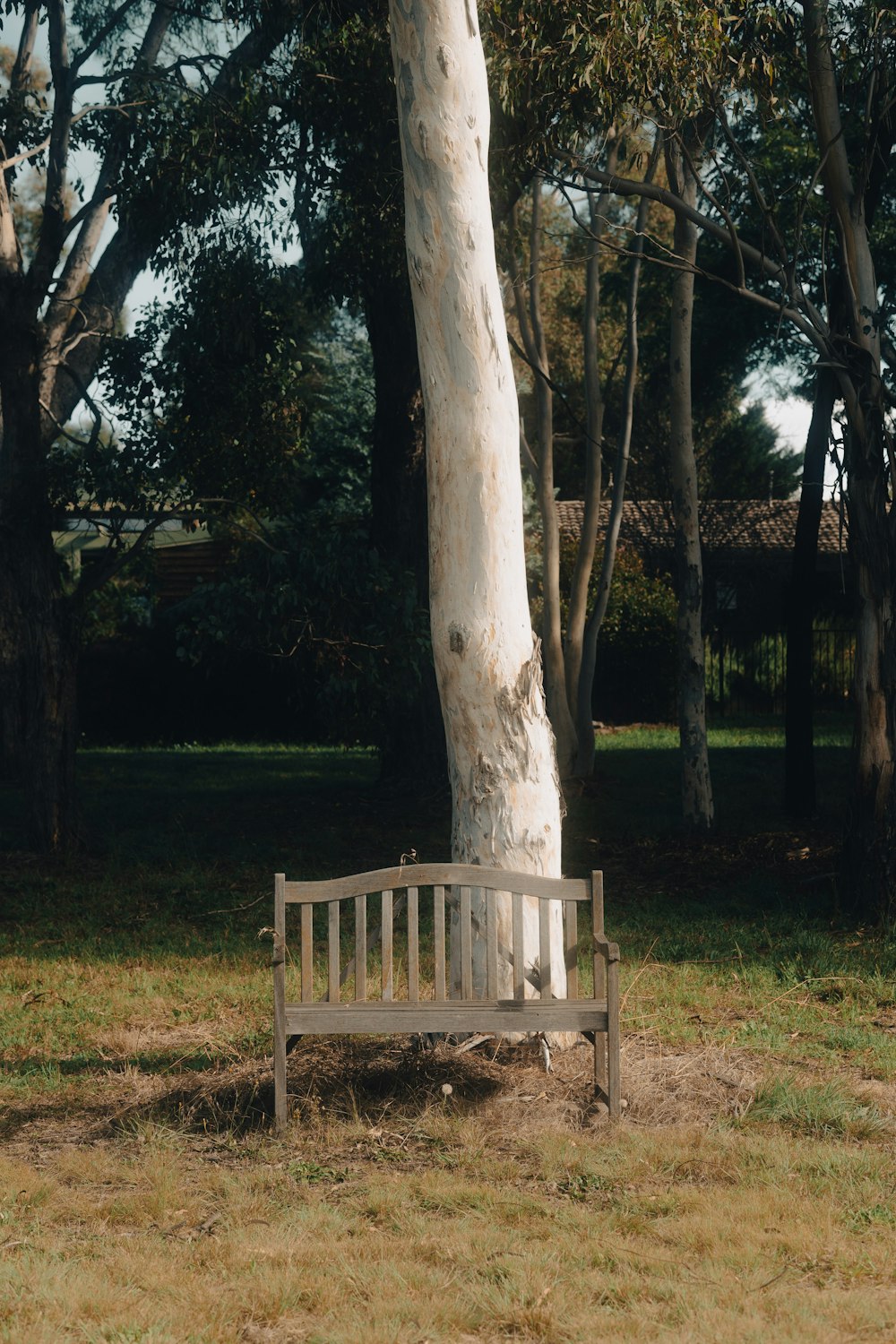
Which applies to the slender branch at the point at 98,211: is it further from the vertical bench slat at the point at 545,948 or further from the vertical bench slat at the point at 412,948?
the vertical bench slat at the point at 545,948

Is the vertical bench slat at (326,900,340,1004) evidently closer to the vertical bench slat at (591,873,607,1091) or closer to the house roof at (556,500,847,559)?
the vertical bench slat at (591,873,607,1091)

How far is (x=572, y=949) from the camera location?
19.9ft

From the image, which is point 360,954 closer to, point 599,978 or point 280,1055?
point 280,1055

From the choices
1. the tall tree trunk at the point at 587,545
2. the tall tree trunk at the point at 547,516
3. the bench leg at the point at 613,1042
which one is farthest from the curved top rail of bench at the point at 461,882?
the tall tree trunk at the point at 587,545

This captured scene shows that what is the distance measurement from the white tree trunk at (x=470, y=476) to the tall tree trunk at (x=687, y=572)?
6.92 metres

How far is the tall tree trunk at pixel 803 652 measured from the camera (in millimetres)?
13820

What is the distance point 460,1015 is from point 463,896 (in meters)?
0.53

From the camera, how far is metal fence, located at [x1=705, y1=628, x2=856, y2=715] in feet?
86.6

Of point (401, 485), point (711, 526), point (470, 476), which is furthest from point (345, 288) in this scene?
point (711, 526)

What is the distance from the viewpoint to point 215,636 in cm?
1118

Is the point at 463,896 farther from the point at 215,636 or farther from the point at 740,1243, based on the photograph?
the point at 215,636

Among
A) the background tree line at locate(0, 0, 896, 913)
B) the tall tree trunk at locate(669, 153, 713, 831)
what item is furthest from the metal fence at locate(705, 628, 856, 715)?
the tall tree trunk at locate(669, 153, 713, 831)

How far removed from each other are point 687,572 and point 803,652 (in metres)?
1.59

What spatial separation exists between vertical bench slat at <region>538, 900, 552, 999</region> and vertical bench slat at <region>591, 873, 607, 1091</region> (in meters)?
0.20
